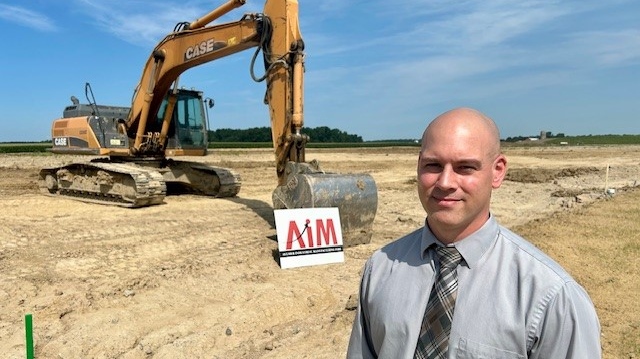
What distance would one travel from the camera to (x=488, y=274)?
5.08 ft

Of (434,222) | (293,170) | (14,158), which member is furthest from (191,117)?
(14,158)

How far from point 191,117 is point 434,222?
1162cm

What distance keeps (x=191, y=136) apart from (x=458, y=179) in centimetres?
1153

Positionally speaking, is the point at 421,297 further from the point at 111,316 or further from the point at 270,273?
the point at 270,273

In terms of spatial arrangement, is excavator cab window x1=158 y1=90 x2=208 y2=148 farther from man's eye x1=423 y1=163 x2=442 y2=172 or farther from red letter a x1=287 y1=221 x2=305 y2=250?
man's eye x1=423 y1=163 x2=442 y2=172

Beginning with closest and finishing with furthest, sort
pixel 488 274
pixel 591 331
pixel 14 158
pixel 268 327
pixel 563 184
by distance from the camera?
pixel 591 331, pixel 488 274, pixel 268 327, pixel 563 184, pixel 14 158

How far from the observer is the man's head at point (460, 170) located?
1561 mm

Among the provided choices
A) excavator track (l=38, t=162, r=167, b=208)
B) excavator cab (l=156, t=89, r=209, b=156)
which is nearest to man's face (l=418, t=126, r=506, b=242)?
excavator track (l=38, t=162, r=167, b=208)

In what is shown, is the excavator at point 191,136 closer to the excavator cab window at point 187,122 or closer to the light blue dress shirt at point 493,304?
the excavator cab window at point 187,122

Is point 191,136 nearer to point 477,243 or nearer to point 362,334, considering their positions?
point 362,334

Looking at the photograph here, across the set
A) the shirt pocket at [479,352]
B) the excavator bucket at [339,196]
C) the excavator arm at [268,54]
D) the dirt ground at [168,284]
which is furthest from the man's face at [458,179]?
the excavator arm at [268,54]

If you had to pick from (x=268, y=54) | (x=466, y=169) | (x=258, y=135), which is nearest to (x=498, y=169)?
(x=466, y=169)

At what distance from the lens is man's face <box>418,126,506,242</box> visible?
156cm

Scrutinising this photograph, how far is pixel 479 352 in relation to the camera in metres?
1.48
